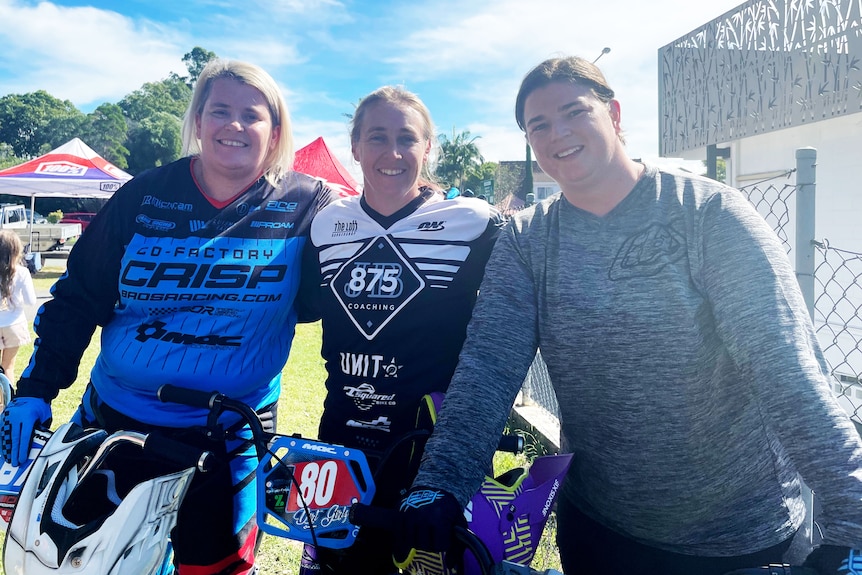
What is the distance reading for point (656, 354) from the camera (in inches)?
61.5

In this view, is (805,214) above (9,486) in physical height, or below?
above

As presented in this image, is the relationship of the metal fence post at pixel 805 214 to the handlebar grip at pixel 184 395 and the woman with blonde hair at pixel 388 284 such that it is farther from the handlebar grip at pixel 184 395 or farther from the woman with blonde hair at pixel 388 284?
the handlebar grip at pixel 184 395

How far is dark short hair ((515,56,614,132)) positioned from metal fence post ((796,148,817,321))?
3.47 feet

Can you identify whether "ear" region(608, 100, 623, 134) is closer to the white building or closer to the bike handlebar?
the bike handlebar

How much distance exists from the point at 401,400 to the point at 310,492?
1.87ft

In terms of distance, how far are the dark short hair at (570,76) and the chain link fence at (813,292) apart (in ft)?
3.40

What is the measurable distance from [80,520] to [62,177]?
14193 millimetres

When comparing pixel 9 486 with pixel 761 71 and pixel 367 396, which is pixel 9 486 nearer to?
pixel 367 396

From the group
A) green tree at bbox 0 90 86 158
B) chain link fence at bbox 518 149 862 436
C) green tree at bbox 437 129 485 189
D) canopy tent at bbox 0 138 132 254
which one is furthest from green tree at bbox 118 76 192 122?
chain link fence at bbox 518 149 862 436

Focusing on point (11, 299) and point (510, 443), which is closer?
point (510, 443)

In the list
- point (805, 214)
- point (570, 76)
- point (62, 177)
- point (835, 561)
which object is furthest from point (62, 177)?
point (835, 561)

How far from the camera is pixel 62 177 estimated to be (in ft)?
43.8

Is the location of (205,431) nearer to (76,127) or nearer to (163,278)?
(163,278)

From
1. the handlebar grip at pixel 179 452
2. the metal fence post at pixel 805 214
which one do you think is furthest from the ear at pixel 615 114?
the handlebar grip at pixel 179 452
